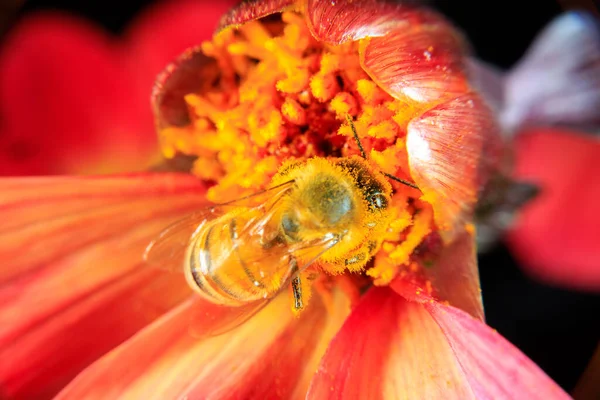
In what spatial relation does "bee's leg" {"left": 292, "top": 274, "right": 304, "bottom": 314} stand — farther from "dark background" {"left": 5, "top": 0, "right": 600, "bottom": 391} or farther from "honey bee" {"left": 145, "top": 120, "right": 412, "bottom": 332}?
"dark background" {"left": 5, "top": 0, "right": 600, "bottom": 391}

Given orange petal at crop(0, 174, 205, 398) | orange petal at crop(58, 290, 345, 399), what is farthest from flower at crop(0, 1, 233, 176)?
orange petal at crop(58, 290, 345, 399)

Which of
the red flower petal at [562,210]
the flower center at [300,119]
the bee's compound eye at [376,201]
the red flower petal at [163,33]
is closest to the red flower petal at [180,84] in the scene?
the flower center at [300,119]

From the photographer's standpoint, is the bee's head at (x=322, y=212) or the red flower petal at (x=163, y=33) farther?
the red flower petal at (x=163, y=33)

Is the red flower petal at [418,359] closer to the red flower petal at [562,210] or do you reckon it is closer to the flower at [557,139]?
the flower at [557,139]

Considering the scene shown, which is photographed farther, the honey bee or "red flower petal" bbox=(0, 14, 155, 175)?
"red flower petal" bbox=(0, 14, 155, 175)

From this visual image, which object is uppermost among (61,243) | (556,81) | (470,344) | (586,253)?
(61,243)

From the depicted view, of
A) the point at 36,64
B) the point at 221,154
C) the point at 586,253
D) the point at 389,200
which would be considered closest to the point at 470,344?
the point at 389,200

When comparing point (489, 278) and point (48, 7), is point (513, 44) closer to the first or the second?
point (489, 278)
